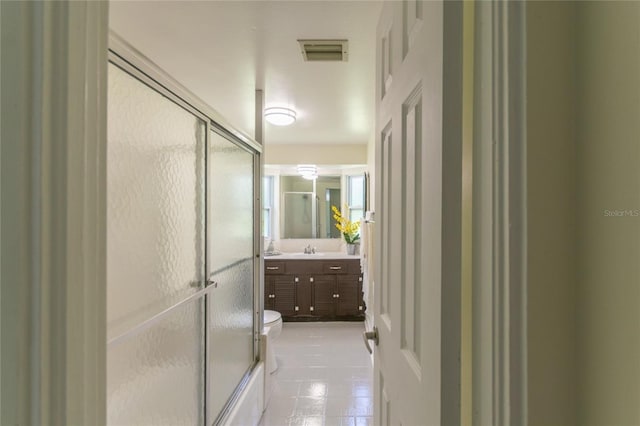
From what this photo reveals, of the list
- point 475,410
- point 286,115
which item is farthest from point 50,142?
point 286,115

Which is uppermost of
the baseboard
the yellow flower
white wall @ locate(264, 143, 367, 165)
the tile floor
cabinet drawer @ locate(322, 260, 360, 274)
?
white wall @ locate(264, 143, 367, 165)

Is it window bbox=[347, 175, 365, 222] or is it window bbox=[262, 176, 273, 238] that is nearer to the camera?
window bbox=[347, 175, 365, 222]

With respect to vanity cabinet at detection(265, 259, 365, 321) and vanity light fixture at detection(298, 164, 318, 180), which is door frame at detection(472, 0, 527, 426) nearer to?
vanity cabinet at detection(265, 259, 365, 321)

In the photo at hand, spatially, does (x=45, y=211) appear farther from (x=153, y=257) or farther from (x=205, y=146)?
(x=205, y=146)

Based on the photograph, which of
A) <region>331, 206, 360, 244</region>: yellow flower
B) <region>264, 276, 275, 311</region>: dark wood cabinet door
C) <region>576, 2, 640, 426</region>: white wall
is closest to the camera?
<region>576, 2, 640, 426</region>: white wall

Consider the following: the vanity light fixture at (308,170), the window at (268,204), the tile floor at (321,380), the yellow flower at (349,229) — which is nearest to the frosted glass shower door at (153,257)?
the tile floor at (321,380)

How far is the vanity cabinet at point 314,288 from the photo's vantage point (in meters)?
3.76

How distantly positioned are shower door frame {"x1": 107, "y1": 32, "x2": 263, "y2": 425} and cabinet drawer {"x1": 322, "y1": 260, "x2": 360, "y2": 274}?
1669 mm

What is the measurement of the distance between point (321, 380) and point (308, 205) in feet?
8.17

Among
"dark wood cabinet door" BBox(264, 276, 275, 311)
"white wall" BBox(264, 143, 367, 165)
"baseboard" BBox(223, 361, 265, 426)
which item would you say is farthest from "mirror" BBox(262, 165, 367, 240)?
"baseboard" BBox(223, 361, 265, 426)

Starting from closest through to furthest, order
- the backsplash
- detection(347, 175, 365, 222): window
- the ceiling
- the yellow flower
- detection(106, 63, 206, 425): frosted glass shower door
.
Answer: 1. detection(106, 63, 206, 425): frosted glass shower door
2. the ceiling
3. the yellow flower
4. detection(347, 175, 365, 222): window
5. the backsplash

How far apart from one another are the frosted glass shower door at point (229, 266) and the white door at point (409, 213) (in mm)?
825

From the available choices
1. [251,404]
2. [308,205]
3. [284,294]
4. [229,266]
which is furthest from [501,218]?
[308,205]

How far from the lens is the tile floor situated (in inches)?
79.9
